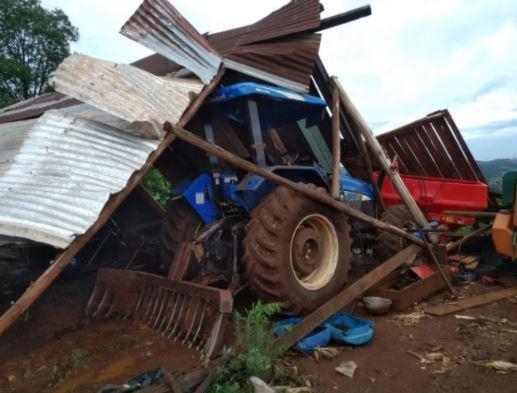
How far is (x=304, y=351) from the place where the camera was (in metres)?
3.20

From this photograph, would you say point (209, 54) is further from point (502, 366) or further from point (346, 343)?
point (502, 366)

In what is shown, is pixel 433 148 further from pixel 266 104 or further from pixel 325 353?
pixel 325 353

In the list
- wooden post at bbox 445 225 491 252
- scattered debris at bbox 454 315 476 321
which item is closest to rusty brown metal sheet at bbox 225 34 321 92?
scattered debris at bbox 454 315 476 321

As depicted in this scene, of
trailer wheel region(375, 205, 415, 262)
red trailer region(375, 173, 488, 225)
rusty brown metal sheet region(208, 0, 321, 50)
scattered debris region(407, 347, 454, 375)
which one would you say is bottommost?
scattered debris region(407, 347, 454, 375)

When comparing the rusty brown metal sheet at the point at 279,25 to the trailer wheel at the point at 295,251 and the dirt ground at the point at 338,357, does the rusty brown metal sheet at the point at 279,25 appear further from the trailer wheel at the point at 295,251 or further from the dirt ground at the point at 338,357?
the dirt ground at the point at 338,357

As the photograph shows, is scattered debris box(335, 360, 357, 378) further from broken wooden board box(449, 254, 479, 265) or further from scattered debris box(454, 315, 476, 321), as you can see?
broken wooden board box(449, 254, 479, 265)

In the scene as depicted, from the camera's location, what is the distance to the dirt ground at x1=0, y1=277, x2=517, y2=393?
286 centimetres

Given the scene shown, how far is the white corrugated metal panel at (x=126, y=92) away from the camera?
3.42m

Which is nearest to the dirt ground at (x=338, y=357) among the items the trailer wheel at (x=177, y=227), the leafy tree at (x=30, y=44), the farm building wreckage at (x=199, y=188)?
the farm building wreckage at (x=199, y=188)

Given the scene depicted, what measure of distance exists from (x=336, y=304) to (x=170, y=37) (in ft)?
9.62

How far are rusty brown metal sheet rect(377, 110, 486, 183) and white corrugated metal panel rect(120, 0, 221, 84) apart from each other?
418 centimetres

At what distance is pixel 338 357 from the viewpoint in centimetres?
319

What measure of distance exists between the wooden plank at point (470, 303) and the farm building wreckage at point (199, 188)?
1.00 feet

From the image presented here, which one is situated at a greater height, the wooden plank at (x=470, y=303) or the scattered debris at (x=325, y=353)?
the wooden plank at (x=470, y=303)
